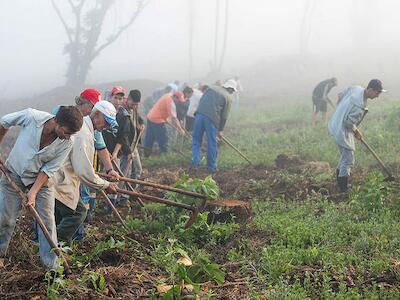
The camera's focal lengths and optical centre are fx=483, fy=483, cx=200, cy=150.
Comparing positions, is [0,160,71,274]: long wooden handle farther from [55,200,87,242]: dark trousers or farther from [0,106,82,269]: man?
[55,200,87,242]: dark trousers

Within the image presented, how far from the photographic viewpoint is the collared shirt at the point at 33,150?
4.00 meters

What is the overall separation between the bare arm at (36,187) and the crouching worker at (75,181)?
419 millimetres

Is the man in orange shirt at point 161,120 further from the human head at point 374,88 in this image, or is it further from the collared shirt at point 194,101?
the human head at point 374,88

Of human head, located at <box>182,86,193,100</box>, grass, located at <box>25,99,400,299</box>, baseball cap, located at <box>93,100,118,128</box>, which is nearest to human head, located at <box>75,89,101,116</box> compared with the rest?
baseball cap, located at <box>93,100,118,128</box>

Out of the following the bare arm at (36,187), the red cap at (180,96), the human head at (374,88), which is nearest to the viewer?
the bare arm at (36,187)

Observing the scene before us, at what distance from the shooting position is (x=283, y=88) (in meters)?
28.2

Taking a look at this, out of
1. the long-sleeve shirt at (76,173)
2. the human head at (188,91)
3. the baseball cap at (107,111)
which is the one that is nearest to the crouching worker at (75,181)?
the long-sleeve shirt at (76,173)

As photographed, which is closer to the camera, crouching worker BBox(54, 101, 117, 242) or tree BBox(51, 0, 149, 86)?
crouching worker BBox(54, 101, 117, 242)

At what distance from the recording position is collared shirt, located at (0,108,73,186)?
4.00 meters

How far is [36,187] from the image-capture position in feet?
12.9

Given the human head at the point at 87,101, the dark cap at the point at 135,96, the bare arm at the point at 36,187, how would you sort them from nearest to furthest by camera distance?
the bare arm at the point at 36,187, the human head at the point at 87,101, the dark cap at the point at 135,96

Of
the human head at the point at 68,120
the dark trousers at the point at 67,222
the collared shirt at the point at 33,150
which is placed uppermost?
the human head at the point at 68,120

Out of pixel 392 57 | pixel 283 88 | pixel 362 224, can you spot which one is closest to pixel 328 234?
pixel 362 224

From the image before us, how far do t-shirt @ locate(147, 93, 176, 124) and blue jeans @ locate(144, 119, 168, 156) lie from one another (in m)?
0.20
